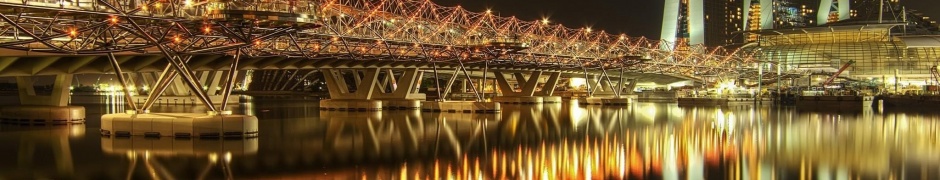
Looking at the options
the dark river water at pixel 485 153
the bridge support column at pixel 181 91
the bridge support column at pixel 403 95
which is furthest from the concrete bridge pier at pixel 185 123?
the bridge support column at pixel 181 91

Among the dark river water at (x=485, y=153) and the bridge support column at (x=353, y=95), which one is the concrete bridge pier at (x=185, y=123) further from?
the bridge support column at (x=353, y=95)

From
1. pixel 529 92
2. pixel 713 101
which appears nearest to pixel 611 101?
pixel 529 92

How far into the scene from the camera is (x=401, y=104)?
3922 inches

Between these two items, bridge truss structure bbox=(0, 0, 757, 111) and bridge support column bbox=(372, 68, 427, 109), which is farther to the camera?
bridge support column bbox=(372, 68, 427, 109)

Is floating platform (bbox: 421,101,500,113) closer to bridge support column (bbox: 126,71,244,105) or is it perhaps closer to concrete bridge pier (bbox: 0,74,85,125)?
concrete bridge pier (bbox: 0,74,85,125)

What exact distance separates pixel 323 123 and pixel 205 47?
13.8 meters

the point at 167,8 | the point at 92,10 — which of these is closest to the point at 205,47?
the point at 167,8

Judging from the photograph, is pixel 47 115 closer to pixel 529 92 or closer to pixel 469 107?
pixel 469 107

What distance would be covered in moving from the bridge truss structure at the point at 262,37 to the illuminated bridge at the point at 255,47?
8cm

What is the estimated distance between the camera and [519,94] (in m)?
125

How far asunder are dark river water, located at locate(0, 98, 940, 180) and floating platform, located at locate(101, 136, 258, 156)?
0.16 ft

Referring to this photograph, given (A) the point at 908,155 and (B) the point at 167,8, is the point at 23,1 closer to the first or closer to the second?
(B) the point at 167,8

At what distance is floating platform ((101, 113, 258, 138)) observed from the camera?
46812 millimetres

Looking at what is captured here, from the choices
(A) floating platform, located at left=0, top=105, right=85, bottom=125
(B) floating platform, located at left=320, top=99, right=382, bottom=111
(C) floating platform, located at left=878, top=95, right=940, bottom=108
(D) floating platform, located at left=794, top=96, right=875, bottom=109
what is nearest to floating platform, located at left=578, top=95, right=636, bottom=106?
(D) floating platform, located at left=794, top=96, right=875, bottom=109
